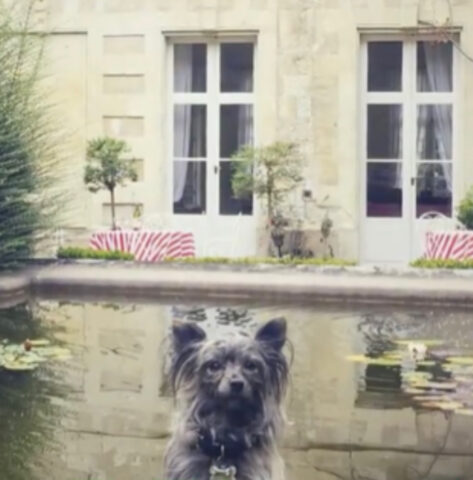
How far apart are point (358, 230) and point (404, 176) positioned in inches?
38.2

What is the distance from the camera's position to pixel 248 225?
17375 mm

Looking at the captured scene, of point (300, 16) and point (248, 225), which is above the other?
point (300, 16)

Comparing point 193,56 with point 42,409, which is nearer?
point 42,409

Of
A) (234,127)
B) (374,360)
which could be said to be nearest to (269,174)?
(234,127)

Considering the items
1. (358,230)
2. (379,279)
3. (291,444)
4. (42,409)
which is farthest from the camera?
(358,230)

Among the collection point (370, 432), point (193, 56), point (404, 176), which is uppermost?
point (193, 56)

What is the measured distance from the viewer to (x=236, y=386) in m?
3.80

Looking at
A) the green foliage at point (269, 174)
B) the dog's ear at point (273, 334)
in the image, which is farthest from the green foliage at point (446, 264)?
the dog's ear at point (273, 334)

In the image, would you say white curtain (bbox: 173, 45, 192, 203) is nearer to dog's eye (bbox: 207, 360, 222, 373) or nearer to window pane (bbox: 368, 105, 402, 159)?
window pane (bbox: 368, 105, 402, 159)

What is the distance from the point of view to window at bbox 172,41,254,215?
17.6 metres

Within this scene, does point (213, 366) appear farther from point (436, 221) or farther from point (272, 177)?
point (436, 221)

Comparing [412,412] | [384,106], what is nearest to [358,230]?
[384,106]

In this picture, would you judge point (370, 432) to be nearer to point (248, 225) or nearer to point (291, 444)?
point (291, 444)

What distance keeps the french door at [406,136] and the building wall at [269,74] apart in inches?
10.7
